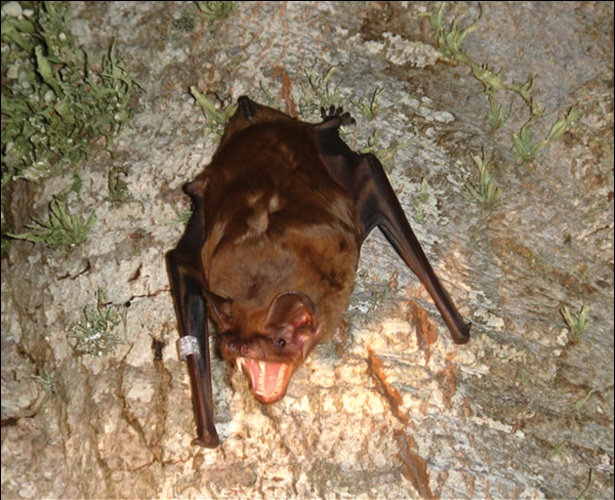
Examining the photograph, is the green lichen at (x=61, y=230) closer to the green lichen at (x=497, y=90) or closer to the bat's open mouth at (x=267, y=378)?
the bat's open mouth at (x=267, y=378)

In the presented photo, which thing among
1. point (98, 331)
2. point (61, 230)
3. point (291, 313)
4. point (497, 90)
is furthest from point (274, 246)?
point (497, 90)

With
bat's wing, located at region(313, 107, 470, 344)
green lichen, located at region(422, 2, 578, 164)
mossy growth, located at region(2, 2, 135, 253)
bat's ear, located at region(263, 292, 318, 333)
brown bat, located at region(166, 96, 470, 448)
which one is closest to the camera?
bat's ear, located at region(263, 292, 318, 333)

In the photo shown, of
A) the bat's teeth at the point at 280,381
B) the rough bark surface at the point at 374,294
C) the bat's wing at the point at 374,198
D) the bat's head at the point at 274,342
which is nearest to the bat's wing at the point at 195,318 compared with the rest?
the rough bark surface at the point at 374,294

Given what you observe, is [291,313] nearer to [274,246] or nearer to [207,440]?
[274,246]

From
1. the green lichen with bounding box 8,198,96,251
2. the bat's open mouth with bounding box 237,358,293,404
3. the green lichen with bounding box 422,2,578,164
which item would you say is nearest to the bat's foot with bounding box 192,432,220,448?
the bat's open mouth with bounding box 237,358,293,404

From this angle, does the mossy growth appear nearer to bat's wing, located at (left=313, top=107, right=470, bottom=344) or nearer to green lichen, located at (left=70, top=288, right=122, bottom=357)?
green lichen, located at (left=70, top=288, right=122, bottom=357)

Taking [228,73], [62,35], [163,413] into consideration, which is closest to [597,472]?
[163,413]
